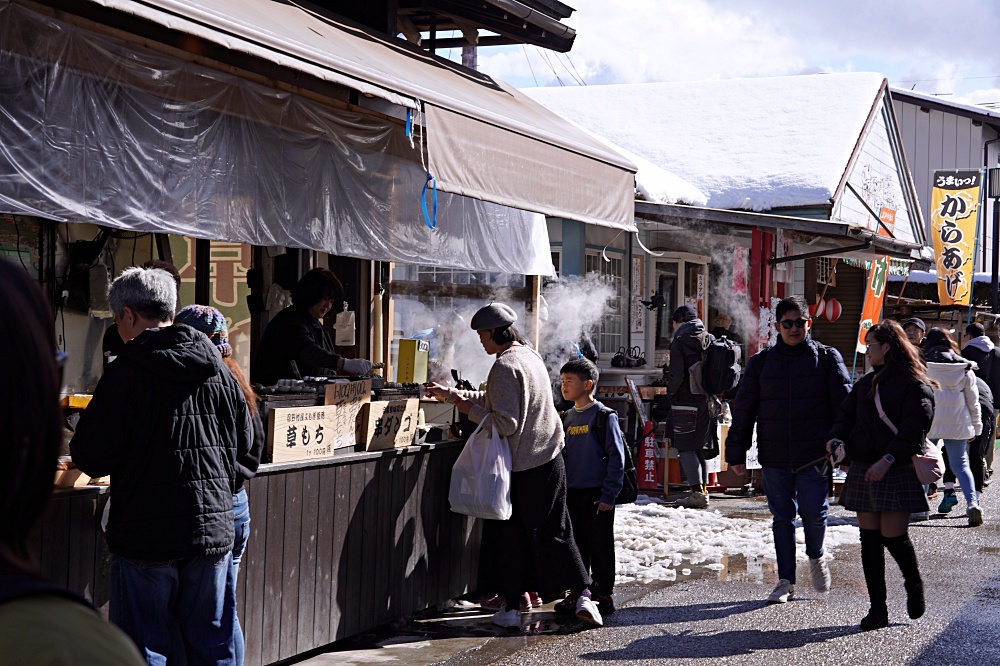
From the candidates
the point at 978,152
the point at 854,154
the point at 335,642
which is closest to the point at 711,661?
the point at 335,642

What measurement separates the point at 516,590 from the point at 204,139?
10.6 feet

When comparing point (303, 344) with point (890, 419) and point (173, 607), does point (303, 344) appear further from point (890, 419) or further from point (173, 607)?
point (890, 419)

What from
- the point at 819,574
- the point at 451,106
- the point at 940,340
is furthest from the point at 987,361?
the point at 451,106

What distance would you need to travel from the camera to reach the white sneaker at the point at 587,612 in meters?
6.68

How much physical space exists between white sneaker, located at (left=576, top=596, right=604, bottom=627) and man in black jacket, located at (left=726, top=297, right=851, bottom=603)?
1376 millimetres

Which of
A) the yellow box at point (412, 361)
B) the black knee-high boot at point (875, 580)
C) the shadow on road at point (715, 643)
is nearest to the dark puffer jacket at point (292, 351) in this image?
the yellow box at point (412, 361)

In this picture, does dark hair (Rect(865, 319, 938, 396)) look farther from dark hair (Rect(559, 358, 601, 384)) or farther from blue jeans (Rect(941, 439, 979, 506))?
blue jeans (Rect(941, 439, 979, 506))

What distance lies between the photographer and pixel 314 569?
19.0ft

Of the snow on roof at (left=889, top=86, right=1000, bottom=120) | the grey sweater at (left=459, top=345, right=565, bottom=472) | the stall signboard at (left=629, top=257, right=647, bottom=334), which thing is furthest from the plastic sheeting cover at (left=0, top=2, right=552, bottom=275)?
the snow on roof at (left=889, top=86, right=1000, bottom=120)

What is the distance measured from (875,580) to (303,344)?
379 centimetres

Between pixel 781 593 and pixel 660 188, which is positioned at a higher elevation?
pixel 660 188

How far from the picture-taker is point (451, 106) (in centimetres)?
629

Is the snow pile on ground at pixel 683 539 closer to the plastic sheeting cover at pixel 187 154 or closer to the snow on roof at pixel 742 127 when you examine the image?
the plastic sheeting cover at pixel 187 154

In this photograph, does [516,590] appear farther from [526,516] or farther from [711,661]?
[711,661]
